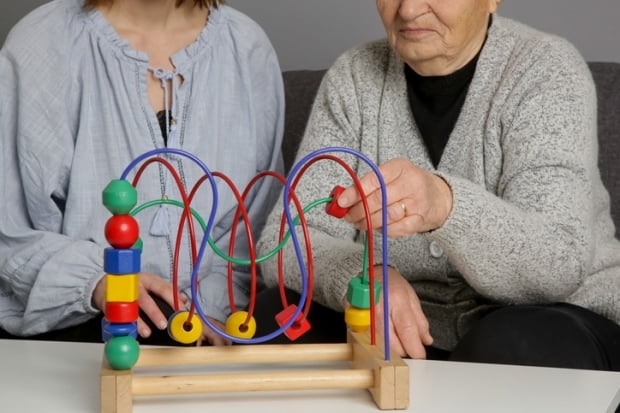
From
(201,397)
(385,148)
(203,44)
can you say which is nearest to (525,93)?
(385,148)

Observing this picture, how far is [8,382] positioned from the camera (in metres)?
1.07

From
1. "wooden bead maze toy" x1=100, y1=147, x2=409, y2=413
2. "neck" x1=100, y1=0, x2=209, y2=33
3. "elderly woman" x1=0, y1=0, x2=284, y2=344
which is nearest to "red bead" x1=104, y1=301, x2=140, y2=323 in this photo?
"wooden bead maze toy" x1=100, y1=147, x2=409, y2=413

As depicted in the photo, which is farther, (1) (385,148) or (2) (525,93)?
(1) (385,148)

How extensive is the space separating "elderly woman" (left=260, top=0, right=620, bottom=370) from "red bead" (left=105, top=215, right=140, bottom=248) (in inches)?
10.7

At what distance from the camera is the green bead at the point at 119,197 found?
95 centimetres

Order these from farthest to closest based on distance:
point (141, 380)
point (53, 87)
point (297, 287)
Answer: point (53, 87) < point (297, 287) < point (141, 380)

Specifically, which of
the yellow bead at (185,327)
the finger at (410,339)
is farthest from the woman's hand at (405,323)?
the yellow bead at (185,327)

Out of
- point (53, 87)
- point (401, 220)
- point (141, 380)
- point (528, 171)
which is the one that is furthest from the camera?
point (53, 87)

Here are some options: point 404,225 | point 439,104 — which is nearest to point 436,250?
point 439,104

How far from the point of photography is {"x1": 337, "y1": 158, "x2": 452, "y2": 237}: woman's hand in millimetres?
1052

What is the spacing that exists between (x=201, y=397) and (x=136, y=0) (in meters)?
0.83

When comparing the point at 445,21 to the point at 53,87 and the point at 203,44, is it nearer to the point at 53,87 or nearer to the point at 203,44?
the point at 203,44

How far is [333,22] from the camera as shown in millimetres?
2336

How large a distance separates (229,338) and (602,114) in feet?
3.61
